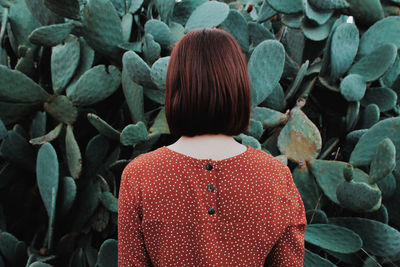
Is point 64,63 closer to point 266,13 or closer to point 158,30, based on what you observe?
point 158,30

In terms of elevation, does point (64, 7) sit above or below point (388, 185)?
above

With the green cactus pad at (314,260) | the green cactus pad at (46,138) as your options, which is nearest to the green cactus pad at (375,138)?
the green cactus pad at (314,260)

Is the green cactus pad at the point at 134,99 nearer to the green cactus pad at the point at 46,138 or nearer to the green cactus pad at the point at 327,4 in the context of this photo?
the green cactus pad at the point at 46,138

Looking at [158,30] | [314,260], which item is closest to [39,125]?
[158,30]

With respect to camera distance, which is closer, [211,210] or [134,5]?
[211,210]

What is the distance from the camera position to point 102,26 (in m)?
1.25

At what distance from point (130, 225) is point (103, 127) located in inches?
17.3

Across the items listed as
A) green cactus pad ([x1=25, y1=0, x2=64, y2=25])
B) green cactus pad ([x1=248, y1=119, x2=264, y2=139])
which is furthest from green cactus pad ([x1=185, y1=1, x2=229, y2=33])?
green cactus pad ([x1=25, y1=0, x2=64, y2=25])

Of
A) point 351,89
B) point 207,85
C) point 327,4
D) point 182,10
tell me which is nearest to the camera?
point 207,85

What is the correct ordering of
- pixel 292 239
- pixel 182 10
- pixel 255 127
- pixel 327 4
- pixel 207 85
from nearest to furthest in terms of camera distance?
pixel 207 85 < pixel 292 239 < pixel 255 127 < pixel 327 4 < pixel 182 10

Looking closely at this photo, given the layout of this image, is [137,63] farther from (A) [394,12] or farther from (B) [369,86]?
(A) [394,12]

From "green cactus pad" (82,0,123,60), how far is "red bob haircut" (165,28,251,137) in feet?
1.97

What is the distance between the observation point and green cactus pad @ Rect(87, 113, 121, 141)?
1124mm

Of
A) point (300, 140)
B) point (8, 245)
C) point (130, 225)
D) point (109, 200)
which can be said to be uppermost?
point (130, 225)
